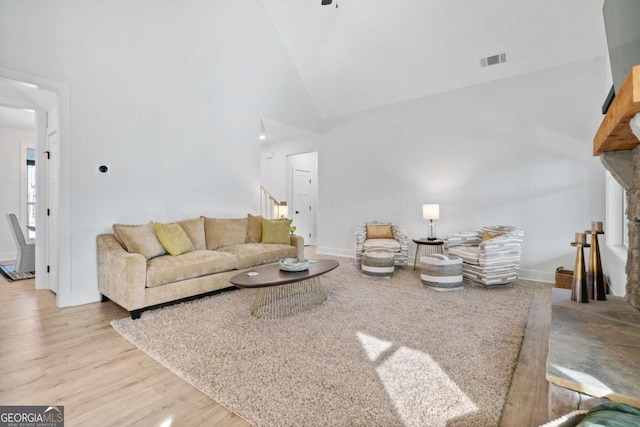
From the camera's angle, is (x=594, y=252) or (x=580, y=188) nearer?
(x=594, y=252)

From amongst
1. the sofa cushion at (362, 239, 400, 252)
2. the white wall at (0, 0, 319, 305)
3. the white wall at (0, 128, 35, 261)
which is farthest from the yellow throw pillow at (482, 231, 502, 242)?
the white wall at (0, 128, 35, 261)

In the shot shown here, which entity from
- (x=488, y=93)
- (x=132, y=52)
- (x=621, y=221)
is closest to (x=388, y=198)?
(x=488, y=93)

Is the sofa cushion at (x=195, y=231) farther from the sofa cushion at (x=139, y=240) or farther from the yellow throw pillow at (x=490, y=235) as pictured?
the yellow throw pillow at (x=490, y=235)

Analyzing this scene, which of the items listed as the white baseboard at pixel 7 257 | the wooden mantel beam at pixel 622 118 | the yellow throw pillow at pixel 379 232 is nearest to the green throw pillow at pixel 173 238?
the yellow throw pillow at pixel 379 232

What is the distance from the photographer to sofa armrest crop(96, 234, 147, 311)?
2.89 m

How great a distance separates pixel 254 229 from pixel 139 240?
1708 mm

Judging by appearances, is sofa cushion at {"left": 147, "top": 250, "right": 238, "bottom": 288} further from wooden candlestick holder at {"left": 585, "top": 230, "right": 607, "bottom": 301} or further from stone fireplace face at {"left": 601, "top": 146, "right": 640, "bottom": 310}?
stone fireplace face at {"left": 601, "top": 146, "right": 640, "bottom": 310}

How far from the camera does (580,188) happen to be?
4039 mm

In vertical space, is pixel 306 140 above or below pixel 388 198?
above

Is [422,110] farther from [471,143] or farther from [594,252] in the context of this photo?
[594,252]

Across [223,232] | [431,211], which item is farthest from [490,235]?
[223,232]

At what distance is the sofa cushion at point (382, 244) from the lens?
473 centimetres

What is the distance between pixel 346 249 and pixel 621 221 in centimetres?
411

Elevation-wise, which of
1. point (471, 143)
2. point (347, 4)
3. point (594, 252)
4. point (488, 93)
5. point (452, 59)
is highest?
point (347, 4)
